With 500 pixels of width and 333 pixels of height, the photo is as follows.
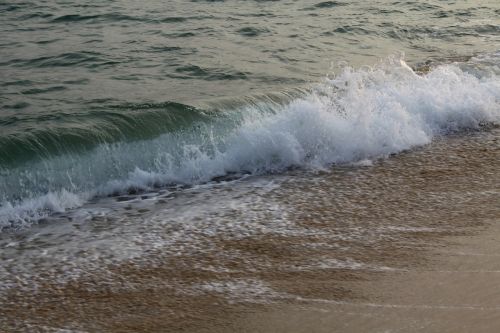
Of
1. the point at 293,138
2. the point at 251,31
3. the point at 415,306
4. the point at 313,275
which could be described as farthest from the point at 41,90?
the point at 415,306

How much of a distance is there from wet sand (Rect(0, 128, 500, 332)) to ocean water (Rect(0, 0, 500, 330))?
0.29 feet

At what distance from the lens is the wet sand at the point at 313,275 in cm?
465

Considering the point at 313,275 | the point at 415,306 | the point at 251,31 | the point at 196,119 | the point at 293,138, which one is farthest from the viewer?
the point at 251,31

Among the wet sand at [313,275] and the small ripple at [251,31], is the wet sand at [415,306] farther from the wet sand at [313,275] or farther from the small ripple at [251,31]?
the small ripple at [251,31]

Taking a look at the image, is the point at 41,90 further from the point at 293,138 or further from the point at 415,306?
the point at 415,306

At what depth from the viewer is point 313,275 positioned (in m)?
5.20

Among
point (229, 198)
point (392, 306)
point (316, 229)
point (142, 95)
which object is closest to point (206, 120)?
point (142, 95)

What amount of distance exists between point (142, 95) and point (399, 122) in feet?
9.83

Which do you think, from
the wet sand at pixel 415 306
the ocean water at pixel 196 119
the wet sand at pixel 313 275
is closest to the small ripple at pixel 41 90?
the ocean water at pixel 196 119

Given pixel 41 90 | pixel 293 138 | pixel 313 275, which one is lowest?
pixel 313 275

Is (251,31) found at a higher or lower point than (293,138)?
higher

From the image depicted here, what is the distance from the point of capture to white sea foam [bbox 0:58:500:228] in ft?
23.5

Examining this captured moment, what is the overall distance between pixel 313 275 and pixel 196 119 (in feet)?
12.0

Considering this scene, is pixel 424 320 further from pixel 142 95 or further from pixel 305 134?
pixel 142 95
